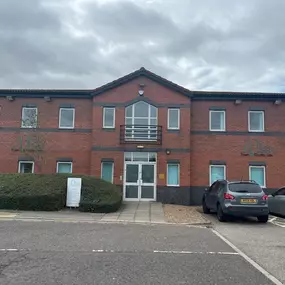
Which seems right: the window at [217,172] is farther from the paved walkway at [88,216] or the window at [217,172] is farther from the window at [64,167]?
the window at [64,167]

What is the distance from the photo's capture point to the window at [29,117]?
68.4 ft

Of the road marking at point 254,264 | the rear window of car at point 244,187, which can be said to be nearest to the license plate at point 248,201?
the rear window of car at point 244,187

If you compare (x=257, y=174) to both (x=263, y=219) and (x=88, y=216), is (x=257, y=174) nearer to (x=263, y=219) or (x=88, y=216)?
(x=263, y=219)

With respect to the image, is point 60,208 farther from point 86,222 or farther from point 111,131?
point 111,131

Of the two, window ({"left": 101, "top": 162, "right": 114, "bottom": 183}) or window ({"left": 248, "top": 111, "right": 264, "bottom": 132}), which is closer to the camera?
window ({"left": 101, "top": 162, "right": 114, "bottom": 183})

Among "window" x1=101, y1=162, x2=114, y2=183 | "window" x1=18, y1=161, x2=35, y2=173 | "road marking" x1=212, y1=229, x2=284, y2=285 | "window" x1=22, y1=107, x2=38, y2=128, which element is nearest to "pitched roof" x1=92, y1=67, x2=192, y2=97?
"window" x1=22, y1=107, x2=38, y2=128

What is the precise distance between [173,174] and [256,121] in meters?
5.94

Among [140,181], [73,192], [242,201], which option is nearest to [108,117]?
[140,181]

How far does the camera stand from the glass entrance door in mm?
20453

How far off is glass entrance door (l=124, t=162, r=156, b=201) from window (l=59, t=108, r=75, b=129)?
4.24 meters

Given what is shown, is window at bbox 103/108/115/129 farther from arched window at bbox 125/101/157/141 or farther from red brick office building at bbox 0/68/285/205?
arched window at bbox 125/101/157/141

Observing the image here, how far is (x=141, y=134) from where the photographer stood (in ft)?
67.8

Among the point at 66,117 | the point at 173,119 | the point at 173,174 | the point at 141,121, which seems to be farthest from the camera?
the point at 66,117

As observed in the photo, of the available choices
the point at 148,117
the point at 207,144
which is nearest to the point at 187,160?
the point at 207,144
